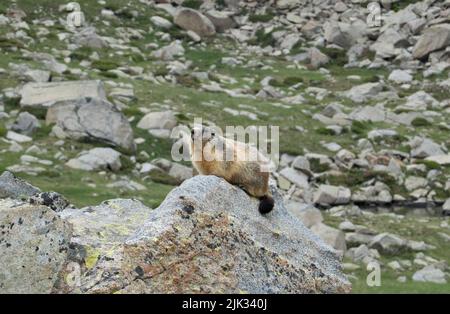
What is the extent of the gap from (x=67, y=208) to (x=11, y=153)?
20.3m

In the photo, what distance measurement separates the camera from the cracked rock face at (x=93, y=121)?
118 ft

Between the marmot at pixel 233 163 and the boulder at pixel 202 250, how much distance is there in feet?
0.70

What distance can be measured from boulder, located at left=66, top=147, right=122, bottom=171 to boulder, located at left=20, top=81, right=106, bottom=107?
17.1ft

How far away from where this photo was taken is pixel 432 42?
60.1m

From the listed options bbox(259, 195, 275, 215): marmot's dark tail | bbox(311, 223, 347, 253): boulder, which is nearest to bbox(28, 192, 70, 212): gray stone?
bbox(259, 195, 275, 215): marmot's dark tail

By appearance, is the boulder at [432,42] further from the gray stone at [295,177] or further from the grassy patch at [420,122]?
the gray stone at [295,177]

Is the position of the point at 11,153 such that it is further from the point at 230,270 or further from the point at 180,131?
the point at 230,270

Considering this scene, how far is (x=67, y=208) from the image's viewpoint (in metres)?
12.7

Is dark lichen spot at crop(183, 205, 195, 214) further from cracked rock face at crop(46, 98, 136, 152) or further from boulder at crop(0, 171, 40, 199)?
cracked rock face at crop(46, 98, 136, 152)

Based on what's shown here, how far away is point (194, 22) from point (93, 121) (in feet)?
110

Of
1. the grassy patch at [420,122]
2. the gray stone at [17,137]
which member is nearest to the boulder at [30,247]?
the gray stone at [17,137]

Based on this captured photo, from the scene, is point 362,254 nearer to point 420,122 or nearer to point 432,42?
point 420,122

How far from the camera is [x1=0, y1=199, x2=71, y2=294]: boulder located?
30.6 ft

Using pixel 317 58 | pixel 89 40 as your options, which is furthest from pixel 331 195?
pixel 89 40
